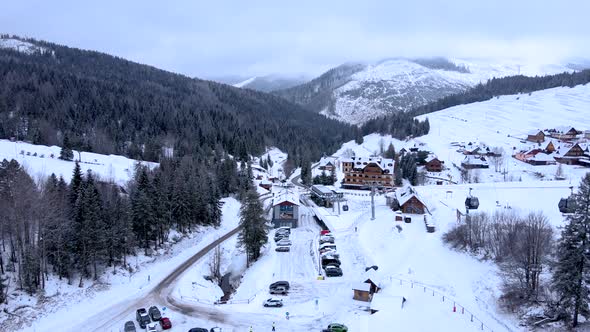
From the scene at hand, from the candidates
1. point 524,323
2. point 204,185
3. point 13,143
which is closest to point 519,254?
point 524,323

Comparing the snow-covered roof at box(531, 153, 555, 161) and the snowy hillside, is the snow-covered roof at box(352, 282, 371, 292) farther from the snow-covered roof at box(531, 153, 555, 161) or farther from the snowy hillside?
the snow-covered roof at box(531, 153, 555, 161)

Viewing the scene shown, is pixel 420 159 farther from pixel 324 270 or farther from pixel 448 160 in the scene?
pixel 324 270

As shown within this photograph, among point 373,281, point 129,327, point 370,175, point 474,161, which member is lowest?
point 129,327

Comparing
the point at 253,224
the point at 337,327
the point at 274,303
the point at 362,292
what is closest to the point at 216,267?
the point at 253,224

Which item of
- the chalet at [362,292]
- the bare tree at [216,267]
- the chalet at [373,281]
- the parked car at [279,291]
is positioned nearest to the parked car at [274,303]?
the parked car at [279,291]

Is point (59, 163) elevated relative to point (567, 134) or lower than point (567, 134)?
lower

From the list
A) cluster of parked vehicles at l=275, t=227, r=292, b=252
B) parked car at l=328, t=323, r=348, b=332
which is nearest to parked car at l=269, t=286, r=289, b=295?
parked car at l=328, t=323, r=348, b=332

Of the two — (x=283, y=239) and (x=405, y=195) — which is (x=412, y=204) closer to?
(x=405, y=195)
